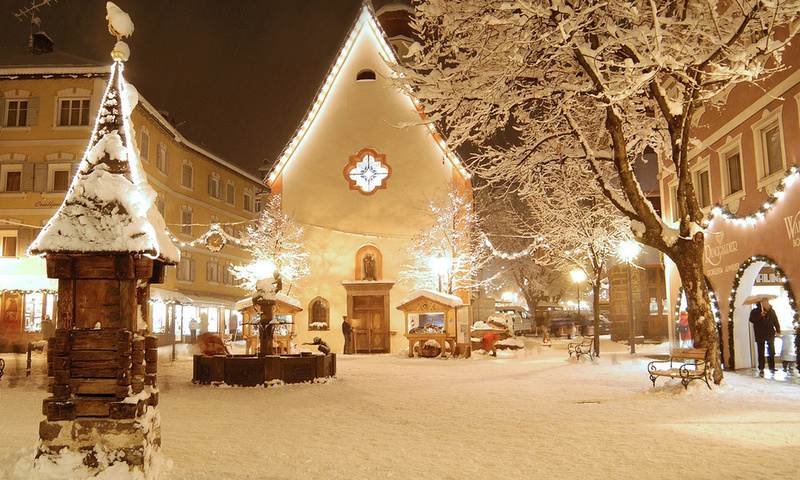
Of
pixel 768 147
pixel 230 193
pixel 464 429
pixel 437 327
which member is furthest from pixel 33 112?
pixel 768 147

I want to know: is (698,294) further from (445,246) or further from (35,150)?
(35,150)

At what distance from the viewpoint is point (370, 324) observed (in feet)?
94.5

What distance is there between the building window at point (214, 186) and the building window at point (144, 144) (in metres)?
9.57

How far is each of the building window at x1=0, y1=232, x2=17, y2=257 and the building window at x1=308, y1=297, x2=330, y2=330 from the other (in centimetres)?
1402

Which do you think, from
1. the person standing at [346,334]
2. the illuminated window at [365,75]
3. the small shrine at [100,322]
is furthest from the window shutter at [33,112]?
the small shrine at [100,322]

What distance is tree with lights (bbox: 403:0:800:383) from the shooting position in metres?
11.1

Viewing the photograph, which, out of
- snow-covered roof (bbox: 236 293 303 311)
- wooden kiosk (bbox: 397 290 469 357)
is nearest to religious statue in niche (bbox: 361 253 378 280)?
snow-covered roof (bbox: 236 293 303 311)

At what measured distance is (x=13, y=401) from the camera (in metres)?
12.2

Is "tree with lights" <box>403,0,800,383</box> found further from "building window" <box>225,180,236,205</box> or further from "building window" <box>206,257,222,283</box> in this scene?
"building window" <box>225,180,236,205</box>

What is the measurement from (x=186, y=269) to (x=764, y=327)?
3218cm

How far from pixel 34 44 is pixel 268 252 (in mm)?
17311

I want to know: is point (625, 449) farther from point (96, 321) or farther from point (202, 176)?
point (202, 176)

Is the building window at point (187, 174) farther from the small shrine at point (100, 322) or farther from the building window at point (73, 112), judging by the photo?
the small shrine at point (100, 322)

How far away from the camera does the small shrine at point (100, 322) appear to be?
6480 millimetres
